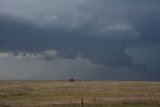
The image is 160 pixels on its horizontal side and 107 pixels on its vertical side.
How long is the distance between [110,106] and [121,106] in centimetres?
195

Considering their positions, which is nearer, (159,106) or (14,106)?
(159,106)

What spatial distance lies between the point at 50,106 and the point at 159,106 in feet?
47.2

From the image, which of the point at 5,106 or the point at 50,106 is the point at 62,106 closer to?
the point at 50,106

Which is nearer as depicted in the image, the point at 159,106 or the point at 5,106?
the point at 159,106

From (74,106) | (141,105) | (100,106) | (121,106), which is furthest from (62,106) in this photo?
(141,105)

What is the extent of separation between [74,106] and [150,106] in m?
9.81

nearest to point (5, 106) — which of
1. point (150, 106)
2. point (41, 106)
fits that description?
point (41, 106)

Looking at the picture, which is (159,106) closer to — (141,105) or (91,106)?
(141,105)

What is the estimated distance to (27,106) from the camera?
154ft

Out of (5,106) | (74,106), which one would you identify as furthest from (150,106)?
(5,106)

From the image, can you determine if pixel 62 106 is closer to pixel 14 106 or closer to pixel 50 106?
pixel 50 106

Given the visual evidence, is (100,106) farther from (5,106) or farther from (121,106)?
(5,106)

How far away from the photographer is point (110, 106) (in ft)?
144

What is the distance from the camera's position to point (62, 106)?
45.0 metres
